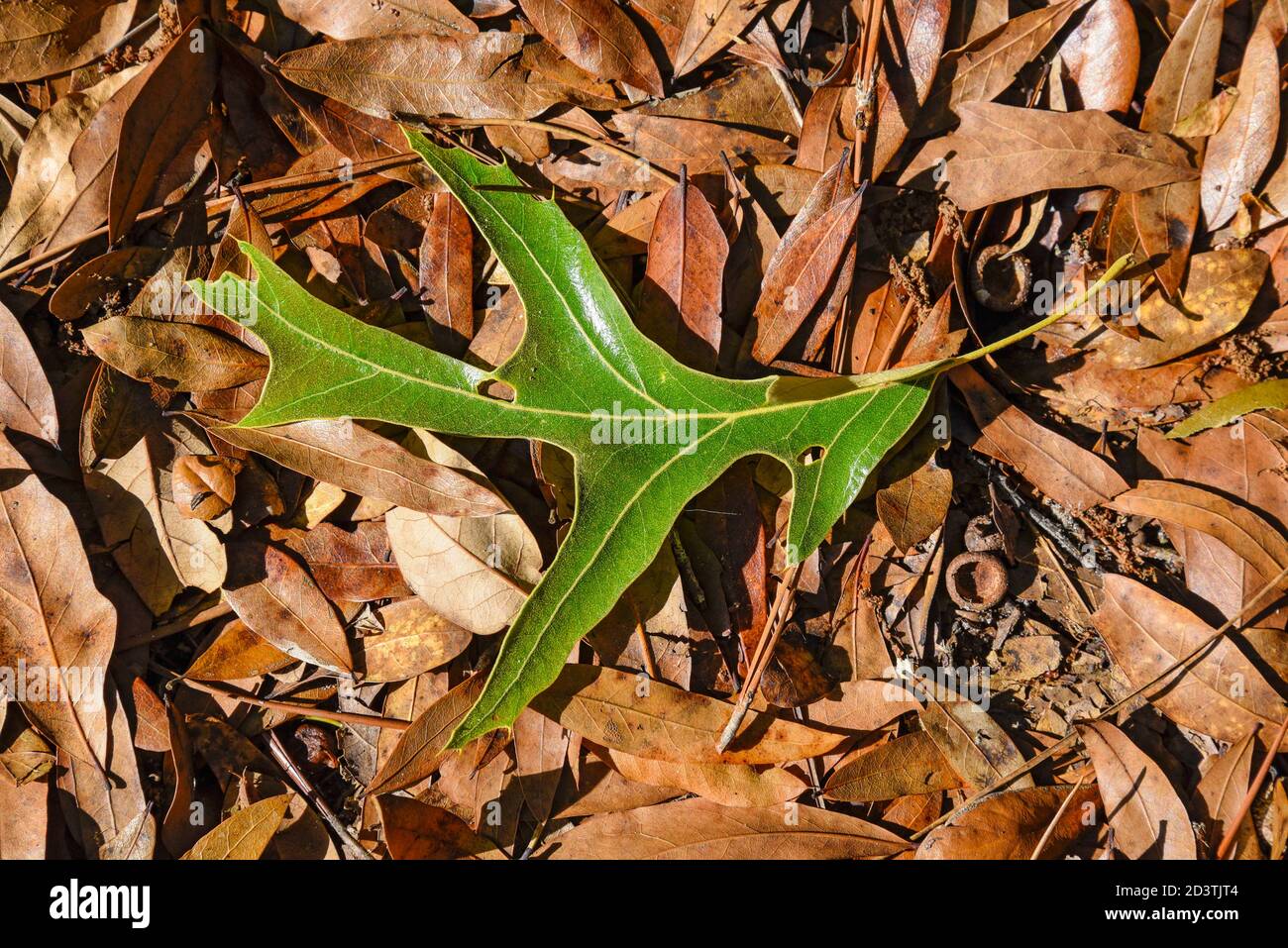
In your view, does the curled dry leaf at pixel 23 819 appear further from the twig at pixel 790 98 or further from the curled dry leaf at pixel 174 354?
the twig at pixel 790 98

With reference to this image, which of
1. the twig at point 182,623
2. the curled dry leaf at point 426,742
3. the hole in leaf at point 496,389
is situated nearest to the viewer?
the hole in leaf at point 496,389

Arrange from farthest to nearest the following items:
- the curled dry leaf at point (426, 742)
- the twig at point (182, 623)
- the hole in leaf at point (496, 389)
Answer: the twig at point (182, 623), the curled dry leaf at point (426, 742), the hole in leaf at point (496, 389)

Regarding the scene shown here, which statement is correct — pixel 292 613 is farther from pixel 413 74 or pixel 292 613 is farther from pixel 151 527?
pixel 413 74

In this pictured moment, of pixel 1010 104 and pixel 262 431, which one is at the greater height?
pixel 1010 104

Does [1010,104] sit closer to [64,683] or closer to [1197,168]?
[1197,168]

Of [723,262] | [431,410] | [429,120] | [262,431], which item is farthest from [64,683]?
[723,262]

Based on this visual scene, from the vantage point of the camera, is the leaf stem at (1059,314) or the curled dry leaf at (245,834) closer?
the leaf stem at (1059,314)

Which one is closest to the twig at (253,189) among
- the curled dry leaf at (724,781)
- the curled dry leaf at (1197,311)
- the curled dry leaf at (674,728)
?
the curled dry leaf at (674,728)

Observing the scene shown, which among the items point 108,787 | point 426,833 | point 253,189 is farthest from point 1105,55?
point 108,787
